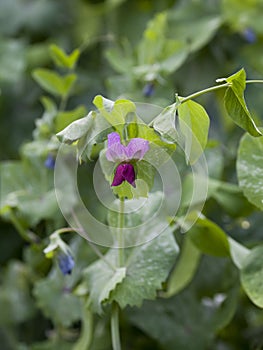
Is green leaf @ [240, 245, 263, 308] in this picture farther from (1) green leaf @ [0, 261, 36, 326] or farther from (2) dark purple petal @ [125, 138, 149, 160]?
(1) green leaf @ [0, 261, 36, 326]

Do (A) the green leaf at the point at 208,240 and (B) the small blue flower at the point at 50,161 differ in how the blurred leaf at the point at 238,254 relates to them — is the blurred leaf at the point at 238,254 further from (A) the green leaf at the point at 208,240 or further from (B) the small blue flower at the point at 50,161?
(B) the small blue flower at the point at 50,161

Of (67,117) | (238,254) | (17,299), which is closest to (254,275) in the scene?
(238,254)

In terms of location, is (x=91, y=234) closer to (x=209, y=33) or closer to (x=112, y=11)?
(x=209, y=33)

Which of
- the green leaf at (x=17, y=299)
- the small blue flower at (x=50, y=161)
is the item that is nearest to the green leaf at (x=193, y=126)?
the small blue flower at (x=50, y=161)

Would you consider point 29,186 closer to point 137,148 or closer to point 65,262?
point 65,262

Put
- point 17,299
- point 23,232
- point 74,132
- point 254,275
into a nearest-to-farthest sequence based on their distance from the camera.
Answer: point 74,132 < point 254,275 < point 23,232 < point 17,299

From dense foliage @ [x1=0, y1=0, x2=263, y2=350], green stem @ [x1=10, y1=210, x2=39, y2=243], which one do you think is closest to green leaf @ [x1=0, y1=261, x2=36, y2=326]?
dense foliage @ [x1=0, y1=0, x2=263, y2=350]

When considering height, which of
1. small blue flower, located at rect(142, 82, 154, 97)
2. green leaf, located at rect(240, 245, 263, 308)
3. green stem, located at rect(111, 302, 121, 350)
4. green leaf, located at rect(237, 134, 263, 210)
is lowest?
green leaf, located at rect(240, 245, 263, 308)
